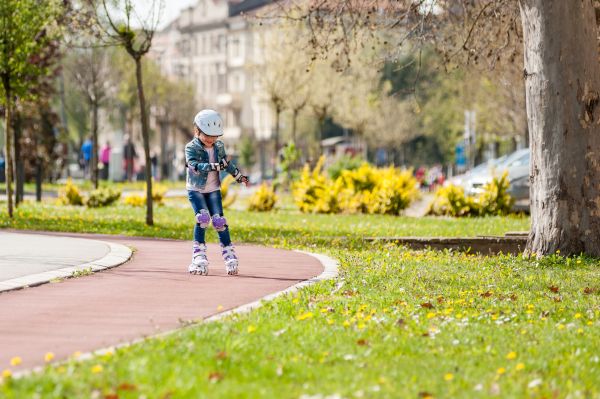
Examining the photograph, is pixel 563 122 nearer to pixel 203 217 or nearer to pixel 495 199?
pixel 203 217

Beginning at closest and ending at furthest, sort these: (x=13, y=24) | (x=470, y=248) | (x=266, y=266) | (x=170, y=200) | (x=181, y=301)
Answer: (x=181, y=301) → (x=266, y=266) → (x=470, y=248) → (x=13, y=24) → (x=170, y=200)

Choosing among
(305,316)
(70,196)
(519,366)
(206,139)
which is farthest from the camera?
(70,196)

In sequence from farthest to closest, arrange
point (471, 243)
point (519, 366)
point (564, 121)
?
point (471, 243) → point (564, 121) → point (519, 366)

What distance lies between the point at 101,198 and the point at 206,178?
1785cm

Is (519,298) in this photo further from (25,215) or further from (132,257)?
(25,215)

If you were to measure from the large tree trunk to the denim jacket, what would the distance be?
399 centimetres

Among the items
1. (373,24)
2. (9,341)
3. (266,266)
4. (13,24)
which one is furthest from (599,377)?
(13,24)

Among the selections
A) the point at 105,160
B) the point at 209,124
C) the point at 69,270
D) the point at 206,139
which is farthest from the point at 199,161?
the point at 105,160

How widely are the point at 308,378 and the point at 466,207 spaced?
22.0 metres

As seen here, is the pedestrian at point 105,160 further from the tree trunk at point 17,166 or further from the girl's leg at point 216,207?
the girl's leg at point 216,207

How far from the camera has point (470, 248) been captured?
18719 millimetres

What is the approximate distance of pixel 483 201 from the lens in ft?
94.9

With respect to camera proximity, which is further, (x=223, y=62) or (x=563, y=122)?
(x=223, y=62)

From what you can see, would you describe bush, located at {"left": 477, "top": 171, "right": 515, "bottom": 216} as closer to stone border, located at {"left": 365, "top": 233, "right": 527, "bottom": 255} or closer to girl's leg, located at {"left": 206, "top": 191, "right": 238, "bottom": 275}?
stone border, located at {"left": 365, "top": 233, "right": 527, "bottom": 255}
